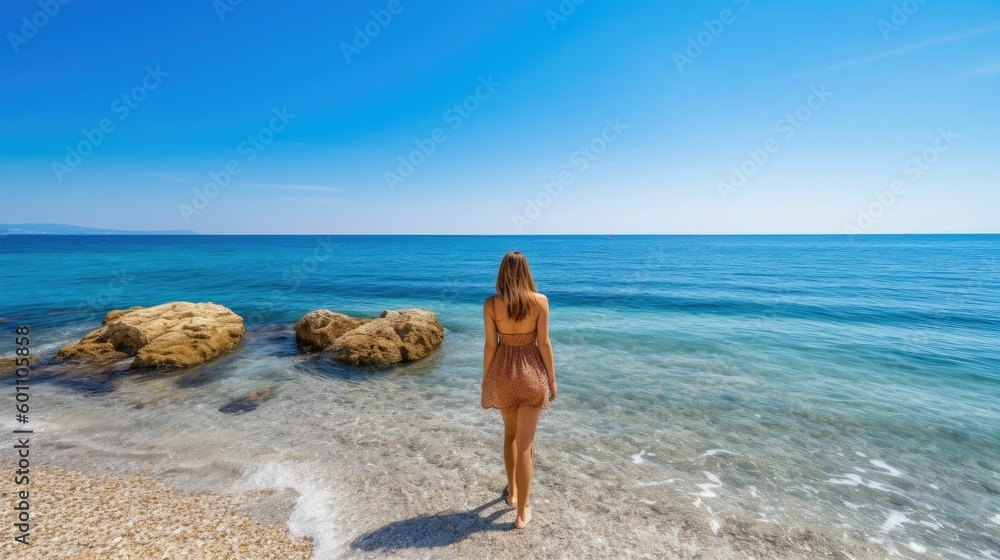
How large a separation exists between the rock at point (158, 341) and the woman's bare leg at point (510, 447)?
11249 mm

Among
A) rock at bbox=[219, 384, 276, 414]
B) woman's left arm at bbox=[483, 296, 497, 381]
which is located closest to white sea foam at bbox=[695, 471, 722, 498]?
woman's left arm at bbox=[483, 296, 497, 381]

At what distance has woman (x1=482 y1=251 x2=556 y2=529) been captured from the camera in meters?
4.45

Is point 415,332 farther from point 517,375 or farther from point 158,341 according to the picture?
point 517,375

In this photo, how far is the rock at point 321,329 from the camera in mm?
13992

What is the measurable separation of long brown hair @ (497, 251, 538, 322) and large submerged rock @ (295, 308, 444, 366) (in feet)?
29.6

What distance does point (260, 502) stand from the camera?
5.45 m

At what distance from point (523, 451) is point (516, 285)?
1.88 m

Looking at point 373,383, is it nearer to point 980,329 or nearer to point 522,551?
point 522,551

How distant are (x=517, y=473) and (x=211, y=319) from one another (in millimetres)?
13580

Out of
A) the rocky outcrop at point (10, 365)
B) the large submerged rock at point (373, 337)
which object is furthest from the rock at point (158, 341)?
the large submerged rock at point (373, 337)

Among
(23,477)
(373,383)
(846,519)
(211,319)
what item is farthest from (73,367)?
(846,519)

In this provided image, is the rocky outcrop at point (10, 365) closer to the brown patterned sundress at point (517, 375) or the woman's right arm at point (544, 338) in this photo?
the brown patterned sundress at point (517, 375)

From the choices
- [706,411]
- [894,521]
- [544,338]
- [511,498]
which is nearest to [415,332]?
[706,411]

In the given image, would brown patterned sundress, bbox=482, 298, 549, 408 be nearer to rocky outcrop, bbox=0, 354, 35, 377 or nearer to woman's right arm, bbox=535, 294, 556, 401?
woman's right arm, bbox=535, 294, 556, 401
